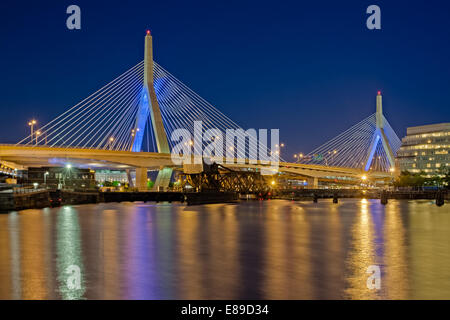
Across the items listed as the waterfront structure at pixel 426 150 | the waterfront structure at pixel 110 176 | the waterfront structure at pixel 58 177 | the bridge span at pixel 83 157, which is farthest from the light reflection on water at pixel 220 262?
the waterfront structure at pixel 110 176

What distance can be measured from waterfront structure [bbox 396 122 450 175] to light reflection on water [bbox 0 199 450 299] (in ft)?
359

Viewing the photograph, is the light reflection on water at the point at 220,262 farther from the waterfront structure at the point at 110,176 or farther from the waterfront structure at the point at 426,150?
the waterfront structure at the point at 110,176

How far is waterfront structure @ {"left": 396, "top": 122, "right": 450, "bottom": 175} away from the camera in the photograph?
423ft

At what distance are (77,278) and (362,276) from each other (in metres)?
7.92

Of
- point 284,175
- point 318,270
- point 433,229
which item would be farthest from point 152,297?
point 284,175

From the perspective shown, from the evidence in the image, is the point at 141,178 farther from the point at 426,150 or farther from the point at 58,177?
the point at 426,150

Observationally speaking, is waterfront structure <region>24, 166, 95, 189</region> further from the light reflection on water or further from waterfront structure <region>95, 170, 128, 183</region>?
waterfront structure <region>95, 170, 128, 183</region>

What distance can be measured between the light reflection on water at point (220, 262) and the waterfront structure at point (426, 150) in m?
109

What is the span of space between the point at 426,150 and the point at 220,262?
12690 centimetres

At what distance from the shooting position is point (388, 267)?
16016mm

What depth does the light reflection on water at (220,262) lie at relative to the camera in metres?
12.5

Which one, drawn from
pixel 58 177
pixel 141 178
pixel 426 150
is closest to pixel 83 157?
pixel 58 177
